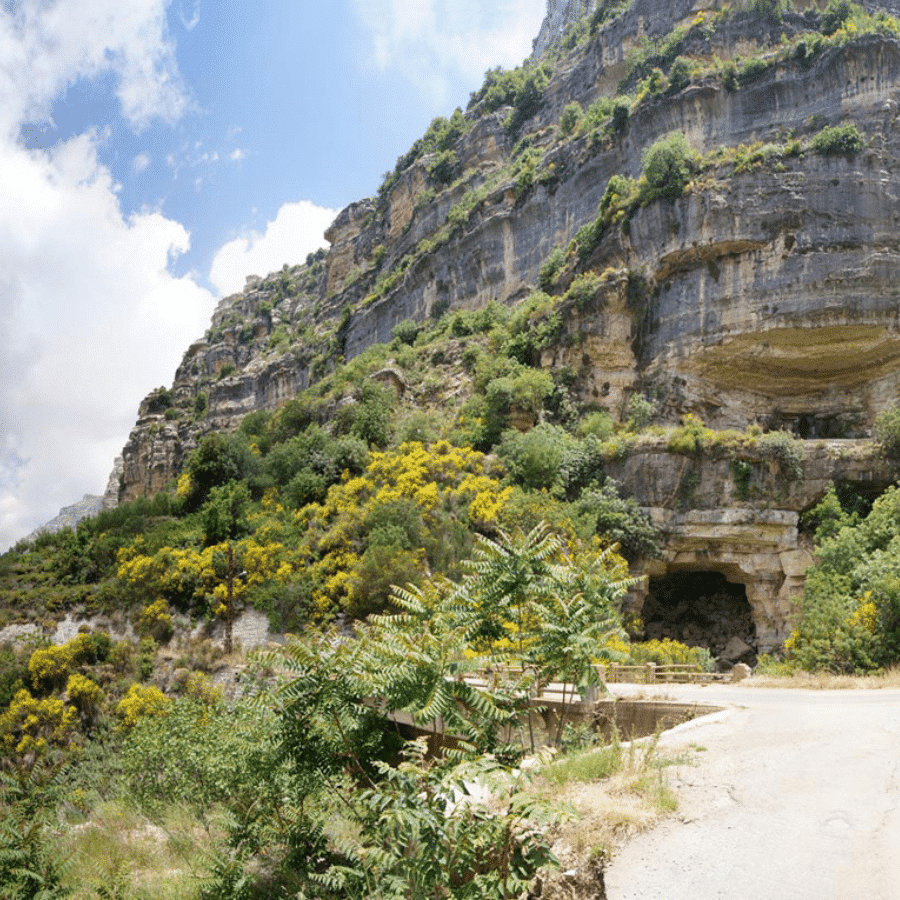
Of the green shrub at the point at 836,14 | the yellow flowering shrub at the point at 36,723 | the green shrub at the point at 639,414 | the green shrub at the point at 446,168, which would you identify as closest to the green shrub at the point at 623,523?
the green shrub at the point at 639,414

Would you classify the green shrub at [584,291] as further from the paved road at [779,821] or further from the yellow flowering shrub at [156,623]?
the paved road at [779,821]

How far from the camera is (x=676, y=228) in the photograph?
93.5 ft

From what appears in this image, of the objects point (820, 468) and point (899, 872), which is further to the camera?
point (820, 468)

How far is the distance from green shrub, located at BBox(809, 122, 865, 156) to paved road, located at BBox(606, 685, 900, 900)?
26214mm

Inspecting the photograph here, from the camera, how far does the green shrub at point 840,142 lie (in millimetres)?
26672

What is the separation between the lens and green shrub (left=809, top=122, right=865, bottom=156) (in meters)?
26.7

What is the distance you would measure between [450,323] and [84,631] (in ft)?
85.4

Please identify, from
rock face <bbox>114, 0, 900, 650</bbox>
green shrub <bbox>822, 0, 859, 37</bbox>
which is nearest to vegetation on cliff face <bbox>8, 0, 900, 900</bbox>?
green shrub <bbox>822, 0, 859, 37</bbox>

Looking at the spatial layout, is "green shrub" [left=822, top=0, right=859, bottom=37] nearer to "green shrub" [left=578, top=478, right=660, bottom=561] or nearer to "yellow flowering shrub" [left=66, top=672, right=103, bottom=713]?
"green shrub" [left=578, top=478, right=660, bottom=561]

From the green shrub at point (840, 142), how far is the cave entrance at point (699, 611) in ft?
57.7

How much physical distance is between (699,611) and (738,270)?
1384 centimetres

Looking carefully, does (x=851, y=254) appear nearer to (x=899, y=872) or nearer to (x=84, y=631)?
(x=899, y=872)

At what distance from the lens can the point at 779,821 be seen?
5016 millimetres

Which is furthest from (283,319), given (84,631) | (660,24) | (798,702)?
(798,702)
